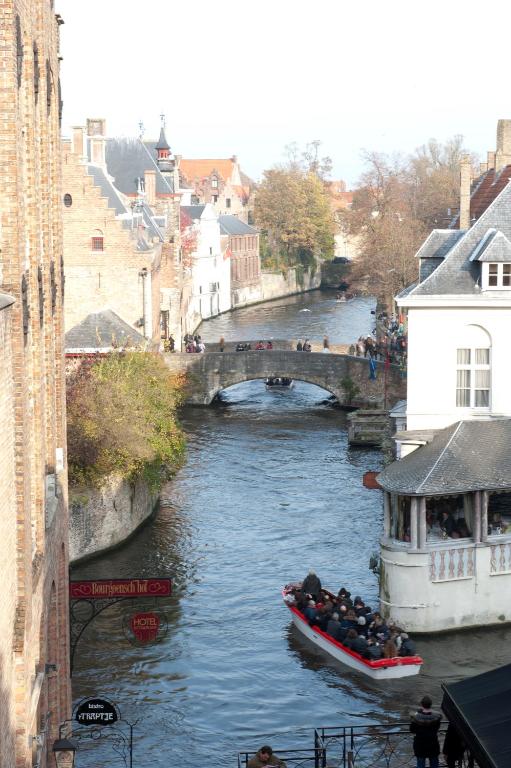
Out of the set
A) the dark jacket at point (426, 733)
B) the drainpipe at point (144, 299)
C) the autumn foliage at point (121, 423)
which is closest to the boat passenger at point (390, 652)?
the dark jacket at point (426, 733)

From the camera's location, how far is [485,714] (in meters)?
14.3

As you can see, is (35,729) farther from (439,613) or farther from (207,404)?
(207,404)

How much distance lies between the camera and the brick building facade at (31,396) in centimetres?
1230

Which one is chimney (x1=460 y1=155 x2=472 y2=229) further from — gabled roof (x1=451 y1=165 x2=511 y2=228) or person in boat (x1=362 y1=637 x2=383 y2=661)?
person in boat (x1=362 y1=637 x2=383 y2=661)

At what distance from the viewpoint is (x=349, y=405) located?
59531mm

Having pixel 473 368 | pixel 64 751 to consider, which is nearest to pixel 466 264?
pixel 473 368

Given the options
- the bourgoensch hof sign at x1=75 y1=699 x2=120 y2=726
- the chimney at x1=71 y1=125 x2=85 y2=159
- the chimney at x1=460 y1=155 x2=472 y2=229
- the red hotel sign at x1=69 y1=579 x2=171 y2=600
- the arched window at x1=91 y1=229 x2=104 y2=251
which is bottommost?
the bourgoensch hof sign at x1=75 y1=699 x2=120 y2=726

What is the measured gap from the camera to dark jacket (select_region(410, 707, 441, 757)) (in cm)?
2050

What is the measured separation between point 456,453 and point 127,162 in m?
55.3

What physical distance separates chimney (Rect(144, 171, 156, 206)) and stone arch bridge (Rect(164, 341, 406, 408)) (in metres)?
18.1

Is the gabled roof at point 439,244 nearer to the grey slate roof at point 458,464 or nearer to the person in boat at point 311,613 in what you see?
the grey slate roof at point 458,464

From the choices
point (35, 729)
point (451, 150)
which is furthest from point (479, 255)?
point (451, 150)

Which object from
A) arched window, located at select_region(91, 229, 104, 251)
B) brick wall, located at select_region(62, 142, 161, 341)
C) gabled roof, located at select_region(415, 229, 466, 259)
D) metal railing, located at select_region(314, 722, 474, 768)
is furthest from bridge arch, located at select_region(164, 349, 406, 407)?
metal railing, located at select_region(314, 722, 474, 768)

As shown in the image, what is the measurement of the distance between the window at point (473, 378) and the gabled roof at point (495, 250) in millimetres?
2028
